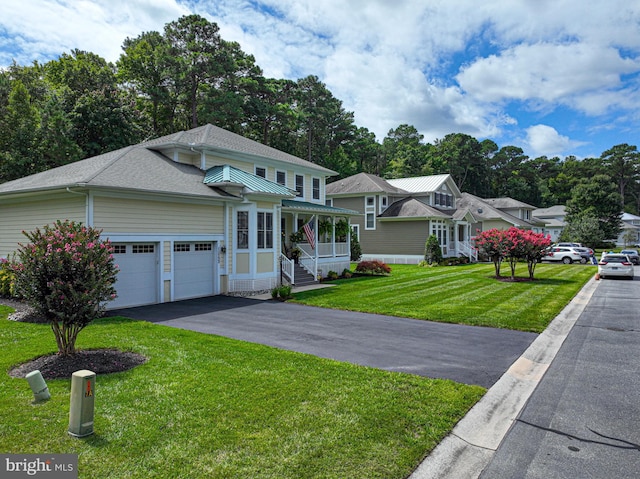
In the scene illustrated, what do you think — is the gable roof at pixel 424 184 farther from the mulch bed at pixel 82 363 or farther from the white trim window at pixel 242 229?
the mulch bed at pixel 82 363

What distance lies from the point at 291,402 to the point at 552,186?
93598mm

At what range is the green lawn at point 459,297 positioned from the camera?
11859 millimetres

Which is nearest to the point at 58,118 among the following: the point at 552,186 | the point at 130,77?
the point at 130,77

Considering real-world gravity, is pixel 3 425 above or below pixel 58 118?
below

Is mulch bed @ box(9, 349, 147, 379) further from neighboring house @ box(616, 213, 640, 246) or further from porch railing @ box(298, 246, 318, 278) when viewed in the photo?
neighboring house @ box(616, 213, 640, 246)

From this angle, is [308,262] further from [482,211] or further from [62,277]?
[482,211]

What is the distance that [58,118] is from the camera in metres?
26.4

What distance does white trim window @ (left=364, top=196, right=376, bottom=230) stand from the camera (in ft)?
A: 110

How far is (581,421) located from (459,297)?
10.6 metres

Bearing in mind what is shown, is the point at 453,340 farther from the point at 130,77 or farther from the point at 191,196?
the point at 130,77

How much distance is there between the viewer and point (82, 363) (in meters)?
7.04

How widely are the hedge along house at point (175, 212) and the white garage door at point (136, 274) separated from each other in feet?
0.11

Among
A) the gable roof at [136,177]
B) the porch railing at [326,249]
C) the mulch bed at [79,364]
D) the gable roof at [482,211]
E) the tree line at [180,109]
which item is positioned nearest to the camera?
the mulch bed at [79,364]

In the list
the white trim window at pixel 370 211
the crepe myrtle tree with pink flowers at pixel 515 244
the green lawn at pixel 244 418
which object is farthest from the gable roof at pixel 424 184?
the green lawn at pixel 244 418
